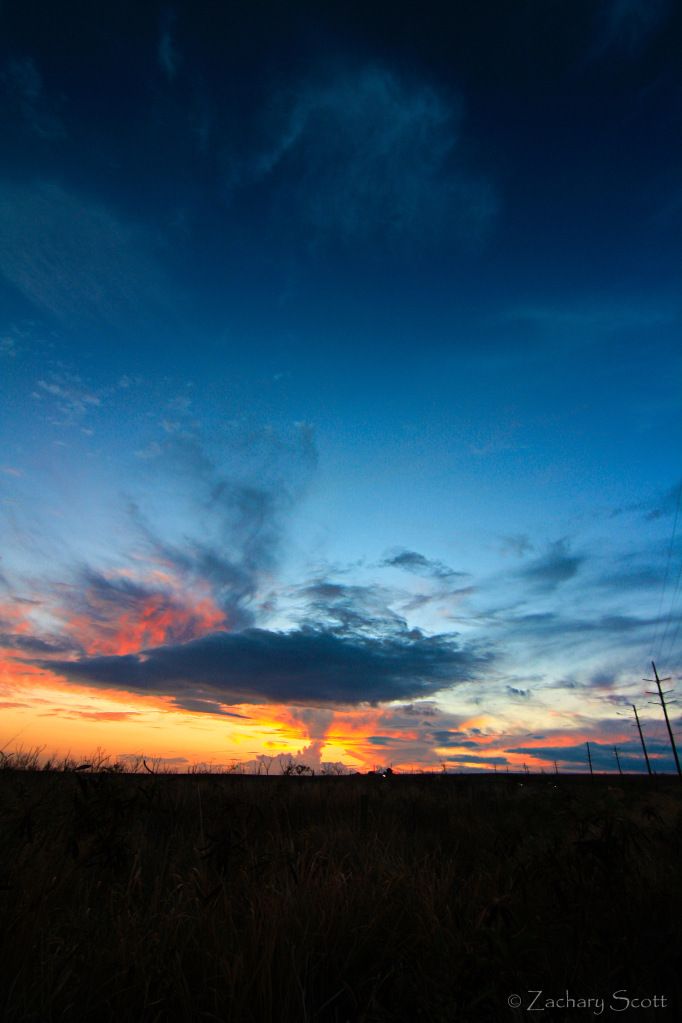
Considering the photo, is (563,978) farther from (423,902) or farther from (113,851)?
(113,851)

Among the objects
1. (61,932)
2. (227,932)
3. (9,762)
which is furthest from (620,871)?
(9,762)

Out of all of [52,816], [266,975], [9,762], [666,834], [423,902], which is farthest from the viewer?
[9,762]

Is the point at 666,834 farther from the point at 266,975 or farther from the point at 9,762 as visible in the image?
the point at 9,762

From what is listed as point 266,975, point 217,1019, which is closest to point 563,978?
point 266,975

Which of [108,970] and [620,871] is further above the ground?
[620,871]

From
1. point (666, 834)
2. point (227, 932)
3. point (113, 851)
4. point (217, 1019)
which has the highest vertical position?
point (666, 834)

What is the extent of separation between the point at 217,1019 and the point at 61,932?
1.92 m

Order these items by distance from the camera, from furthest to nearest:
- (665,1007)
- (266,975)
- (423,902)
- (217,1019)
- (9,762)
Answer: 1. (9,762)
2. (423,902)
3. (665,1007)
4. (266,975)
5. (217,1019)

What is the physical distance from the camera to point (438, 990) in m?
3.41

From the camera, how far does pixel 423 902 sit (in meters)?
4.63

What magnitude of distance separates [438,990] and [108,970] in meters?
2.01

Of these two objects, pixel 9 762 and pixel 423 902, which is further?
pixel 9 762

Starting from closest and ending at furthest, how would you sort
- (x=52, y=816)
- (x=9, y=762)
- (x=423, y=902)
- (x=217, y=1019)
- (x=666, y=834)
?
1. (x=217, y=1019)
2. (x=423, y=902)
3. (x=52, y=816)
4. (x=666, y=834)
5. (x=9, y=762)

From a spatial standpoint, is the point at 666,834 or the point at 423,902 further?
the point at 666,834
